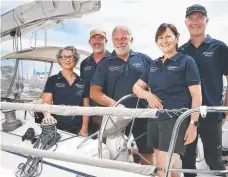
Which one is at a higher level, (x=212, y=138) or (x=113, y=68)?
(x=113, y=68)

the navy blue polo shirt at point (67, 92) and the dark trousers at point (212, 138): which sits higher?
the navy blue polo shirt at point (67, 92)

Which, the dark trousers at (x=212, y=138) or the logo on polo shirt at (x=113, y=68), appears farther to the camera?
the logo on polo shirt at (x=113, y=68)

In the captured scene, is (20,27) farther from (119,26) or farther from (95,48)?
(119,26)

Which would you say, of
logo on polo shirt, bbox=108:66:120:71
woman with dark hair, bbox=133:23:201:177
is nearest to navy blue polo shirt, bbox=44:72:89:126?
logo on polo shirt, bbox=108:66:120:71

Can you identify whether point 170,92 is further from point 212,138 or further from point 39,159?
point 39,159

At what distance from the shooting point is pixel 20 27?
439cm

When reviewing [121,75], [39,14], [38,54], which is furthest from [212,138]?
[38,54]

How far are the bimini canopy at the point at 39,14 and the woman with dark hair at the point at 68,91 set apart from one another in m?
0.78

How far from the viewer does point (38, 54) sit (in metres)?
5.04

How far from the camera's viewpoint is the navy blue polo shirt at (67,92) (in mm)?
3053

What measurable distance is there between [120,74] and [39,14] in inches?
73.3

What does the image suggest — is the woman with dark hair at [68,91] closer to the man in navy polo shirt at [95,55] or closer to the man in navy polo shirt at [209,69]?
the man in navy polo shirt at [95,55]

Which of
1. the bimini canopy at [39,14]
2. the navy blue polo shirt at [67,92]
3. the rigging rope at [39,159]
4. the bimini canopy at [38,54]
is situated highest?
the bimini canopy at [39,14]

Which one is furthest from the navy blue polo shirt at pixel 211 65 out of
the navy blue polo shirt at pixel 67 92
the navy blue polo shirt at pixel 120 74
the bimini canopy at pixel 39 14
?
the bimini canopy at pixel 39 14
